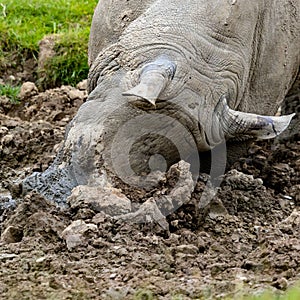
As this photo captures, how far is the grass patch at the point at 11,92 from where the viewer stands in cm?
740

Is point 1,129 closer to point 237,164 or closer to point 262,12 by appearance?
point 237,164

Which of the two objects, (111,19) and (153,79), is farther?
(111,19)

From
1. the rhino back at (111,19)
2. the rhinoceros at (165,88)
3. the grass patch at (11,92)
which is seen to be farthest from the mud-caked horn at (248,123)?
the grass patch at (11,92)

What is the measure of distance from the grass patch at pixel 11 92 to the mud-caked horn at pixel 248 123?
2816mm

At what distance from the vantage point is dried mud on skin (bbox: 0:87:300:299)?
3656mm

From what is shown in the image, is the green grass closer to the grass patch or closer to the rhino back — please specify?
the grass patch

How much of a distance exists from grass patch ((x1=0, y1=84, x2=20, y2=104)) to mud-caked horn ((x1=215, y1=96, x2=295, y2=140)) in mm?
2816

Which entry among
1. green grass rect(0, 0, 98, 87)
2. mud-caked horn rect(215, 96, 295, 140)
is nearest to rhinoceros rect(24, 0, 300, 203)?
mud-caked horn rect(215, 96, 295, 140)

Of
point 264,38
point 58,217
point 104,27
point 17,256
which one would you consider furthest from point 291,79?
point 17,256

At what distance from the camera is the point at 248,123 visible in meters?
4.78

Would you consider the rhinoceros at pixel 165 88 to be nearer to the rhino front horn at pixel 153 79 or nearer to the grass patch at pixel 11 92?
the rhino front horn at pixel 153 79

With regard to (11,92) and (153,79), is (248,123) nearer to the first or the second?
(153,79)

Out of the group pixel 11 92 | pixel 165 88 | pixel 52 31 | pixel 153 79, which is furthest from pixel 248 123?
pixel 52 31

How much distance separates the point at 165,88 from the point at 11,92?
124 inches
